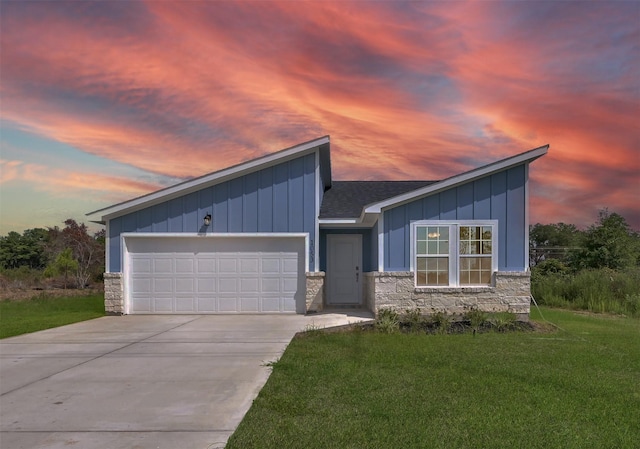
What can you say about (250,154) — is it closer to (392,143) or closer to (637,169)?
(392,143)

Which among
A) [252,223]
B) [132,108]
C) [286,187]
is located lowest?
[252,223]

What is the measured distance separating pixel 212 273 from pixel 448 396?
9502 millimetres

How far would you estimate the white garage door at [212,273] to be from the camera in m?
13.7

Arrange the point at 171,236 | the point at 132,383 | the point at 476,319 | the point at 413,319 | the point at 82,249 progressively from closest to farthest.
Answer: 1. the point at 132,383
2. the point at 476,319
3. the point at 413,319
4. the point at 171,236
5. the point at 82,249

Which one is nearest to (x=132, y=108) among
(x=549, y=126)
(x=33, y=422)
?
(x=33, y=422)

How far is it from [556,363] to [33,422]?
22.2ft

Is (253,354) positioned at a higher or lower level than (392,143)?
lower

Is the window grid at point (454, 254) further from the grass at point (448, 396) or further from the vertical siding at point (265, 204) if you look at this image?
the vertical siding at point (265, 204)

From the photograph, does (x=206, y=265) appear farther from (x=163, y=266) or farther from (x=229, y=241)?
(x=163, y=266)

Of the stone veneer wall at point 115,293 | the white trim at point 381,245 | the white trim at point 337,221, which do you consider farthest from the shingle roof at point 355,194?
the stone veneer wall at point 115,293

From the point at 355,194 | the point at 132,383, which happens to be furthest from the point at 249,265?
the point at 132,383

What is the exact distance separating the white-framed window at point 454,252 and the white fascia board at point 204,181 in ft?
12.7

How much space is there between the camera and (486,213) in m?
11.9

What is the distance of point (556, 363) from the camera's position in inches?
282
